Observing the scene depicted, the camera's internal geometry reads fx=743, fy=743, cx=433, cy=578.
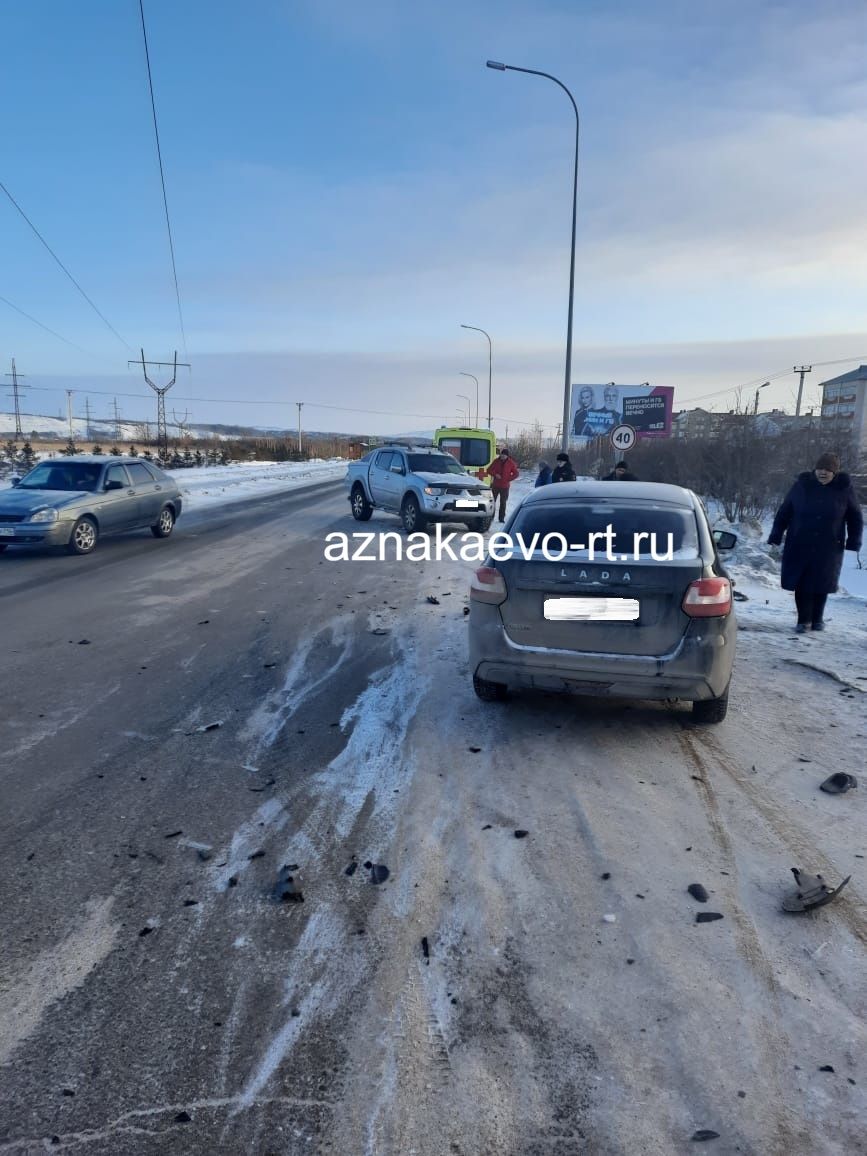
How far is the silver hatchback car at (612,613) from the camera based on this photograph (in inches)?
180

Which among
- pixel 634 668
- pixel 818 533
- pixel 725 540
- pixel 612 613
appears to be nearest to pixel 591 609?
pixel 612 613

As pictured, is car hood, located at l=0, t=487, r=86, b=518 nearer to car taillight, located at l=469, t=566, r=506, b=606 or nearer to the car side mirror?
car taillight, located at l=469, t=566, r=506, b=606

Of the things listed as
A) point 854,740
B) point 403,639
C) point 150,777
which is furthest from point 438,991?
point 403,639

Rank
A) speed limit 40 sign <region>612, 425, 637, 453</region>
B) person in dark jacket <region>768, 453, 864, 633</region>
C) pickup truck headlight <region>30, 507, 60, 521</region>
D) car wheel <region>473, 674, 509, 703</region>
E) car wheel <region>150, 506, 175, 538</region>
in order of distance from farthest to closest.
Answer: speed limit 40 sign <region>612, 425, 637, 453</region> < car wheel <region>150, 506, 175, 538</region> < pickup truck headlight <region>30, 507, 60, 521</region> < person in dark jacket <region>768, 453, 864, 633</region> < car wheel <region>473, 674, 509, 703</region>

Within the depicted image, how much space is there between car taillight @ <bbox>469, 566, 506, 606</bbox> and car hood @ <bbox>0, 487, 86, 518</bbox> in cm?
907

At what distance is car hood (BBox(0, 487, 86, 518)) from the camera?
1155cm

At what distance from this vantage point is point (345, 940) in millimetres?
2912

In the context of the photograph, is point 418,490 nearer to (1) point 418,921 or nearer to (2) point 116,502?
(2) point 116,502

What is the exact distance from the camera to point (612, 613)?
182 inches

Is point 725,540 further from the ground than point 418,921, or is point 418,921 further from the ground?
point 725,540

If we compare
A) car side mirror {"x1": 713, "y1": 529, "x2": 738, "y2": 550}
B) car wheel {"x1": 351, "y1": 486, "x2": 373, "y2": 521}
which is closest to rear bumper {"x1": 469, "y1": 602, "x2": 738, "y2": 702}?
car side mirror {"x1": 713, "y1": 529, "x2": 738, "y2": 550}

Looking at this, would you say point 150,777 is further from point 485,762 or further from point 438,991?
point 438,991

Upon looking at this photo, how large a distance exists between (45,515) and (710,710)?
10.3 metres

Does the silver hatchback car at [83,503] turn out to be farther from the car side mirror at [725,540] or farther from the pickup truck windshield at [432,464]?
the car side mirror at [725,540]
